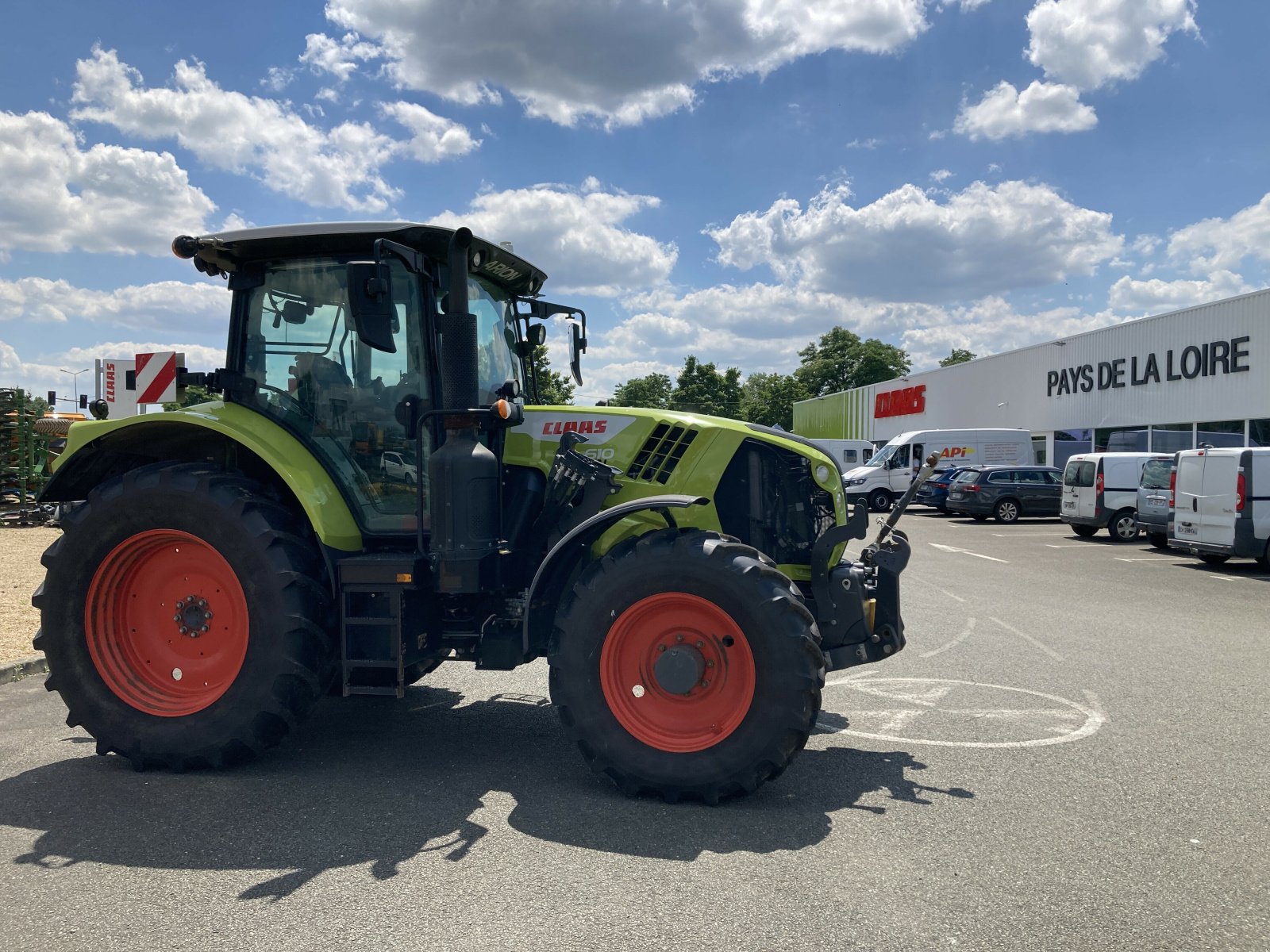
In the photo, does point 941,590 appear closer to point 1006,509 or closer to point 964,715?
point 964,715

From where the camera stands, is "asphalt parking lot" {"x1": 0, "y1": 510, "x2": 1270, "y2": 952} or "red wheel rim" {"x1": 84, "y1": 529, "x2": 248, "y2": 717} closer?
"asphalt parking lot" {"x1": 0, "y1": 510, "x2": 1270, "y2": 952}

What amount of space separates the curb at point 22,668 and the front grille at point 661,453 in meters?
4.87

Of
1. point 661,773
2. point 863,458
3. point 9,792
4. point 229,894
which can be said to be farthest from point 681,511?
point 863,458

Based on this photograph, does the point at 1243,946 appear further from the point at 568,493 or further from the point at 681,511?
the point at 568,493

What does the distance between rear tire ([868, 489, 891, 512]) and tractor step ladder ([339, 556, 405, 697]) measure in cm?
2735

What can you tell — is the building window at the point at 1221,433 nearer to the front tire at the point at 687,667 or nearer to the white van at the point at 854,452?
the white van at the point at 854,452

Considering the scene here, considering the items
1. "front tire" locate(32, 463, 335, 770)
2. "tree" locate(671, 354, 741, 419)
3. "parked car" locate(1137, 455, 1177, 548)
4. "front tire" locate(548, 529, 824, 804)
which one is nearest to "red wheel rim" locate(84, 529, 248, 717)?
"front tire" locate(32, 463, 335, 770)

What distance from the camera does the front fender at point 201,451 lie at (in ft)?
16.7

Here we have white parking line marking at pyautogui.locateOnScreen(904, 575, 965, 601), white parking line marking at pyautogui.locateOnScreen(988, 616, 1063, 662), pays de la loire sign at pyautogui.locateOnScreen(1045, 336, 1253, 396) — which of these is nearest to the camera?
white parking line marking at pyautogui.locateOnScreen(988, 616, 1063, 662)

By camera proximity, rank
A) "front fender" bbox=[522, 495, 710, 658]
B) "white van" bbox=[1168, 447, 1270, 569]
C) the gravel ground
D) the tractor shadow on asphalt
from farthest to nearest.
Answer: "white van" bbox=[1168, 447, 1270, 569], the gravel ground, "front fender" bbox=[522, 495, 710, 658], the tractor shadow on asphalt

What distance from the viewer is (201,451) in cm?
563

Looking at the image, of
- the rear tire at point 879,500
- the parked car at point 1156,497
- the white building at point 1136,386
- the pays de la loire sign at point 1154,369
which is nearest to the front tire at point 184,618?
the parked car at point 1156,497

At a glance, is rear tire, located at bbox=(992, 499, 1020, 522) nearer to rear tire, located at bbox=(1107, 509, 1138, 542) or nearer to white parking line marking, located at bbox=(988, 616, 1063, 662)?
rear tire, located at bbox=(1107, 509, 1138, 542)

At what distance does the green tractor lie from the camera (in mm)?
4637
